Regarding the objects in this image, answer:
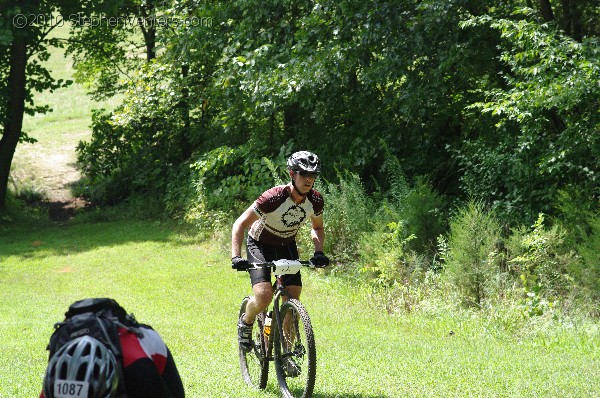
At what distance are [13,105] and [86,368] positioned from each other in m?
23.1

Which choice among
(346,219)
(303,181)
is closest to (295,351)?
(303,181)

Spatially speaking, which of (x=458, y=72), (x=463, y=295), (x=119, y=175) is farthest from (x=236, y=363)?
(x=119, y=175)

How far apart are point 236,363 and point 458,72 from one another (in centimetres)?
905

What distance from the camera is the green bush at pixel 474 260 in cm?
1262

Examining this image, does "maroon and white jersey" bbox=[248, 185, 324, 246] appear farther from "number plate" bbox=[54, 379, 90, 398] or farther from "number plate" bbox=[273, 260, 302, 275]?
"number plate" bbox=[54, 379, 90, 398]

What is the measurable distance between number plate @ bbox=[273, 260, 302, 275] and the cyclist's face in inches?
25.2

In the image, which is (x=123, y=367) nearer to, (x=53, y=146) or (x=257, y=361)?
(x=257, y=361)

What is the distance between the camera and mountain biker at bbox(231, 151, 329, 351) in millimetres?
7305

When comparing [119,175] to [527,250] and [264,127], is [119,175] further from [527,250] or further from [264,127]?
[527,250]

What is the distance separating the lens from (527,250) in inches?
522

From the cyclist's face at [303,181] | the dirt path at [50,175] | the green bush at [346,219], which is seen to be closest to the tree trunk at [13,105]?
the dirt path at [50,175]

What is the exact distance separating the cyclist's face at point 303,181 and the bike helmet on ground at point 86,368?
4089 millimetres

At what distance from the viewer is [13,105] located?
24672mm

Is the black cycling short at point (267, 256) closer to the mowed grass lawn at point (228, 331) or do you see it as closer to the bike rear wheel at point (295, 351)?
the bike rear wheel at point (295, 351)
